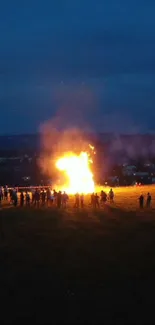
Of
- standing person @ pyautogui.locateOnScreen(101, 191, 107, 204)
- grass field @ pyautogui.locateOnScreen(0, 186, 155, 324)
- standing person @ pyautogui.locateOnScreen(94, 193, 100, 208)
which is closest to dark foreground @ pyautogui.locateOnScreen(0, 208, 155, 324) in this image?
grass field @ pyautogui.locateOnScreen(0, 186, 155, 324)

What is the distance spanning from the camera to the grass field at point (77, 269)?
1798 centimetres

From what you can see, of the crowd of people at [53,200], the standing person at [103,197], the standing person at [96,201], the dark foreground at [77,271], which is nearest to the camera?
the dark foreground at [77,271]

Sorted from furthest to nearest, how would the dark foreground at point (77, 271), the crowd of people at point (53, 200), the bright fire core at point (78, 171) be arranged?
the bright fire core at point (78, 171) → the crowd of people at point (53, 200) → the dark foreground at point (77, 271)

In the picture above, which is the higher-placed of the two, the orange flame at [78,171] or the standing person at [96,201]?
the orange flame at [78,171]

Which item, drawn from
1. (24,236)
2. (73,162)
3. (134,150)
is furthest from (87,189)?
(134,150)

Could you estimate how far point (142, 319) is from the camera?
1734 centimetres

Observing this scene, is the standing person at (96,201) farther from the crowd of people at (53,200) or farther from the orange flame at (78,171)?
the orange flame at (78,171)

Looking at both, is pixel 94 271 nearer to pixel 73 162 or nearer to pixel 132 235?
pixel 132 235

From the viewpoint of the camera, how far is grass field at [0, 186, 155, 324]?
59.0 feet

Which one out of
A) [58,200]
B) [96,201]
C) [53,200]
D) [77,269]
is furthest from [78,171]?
[77,269]

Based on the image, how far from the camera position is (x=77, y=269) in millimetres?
22812

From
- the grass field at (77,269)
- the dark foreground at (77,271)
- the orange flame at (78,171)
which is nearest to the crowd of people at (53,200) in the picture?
the grass field at (77,269)

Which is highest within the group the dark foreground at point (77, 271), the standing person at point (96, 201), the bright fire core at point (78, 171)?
the bright fire core at point (78, 171)

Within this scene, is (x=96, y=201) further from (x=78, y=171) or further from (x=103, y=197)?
(x=78, y=171)
